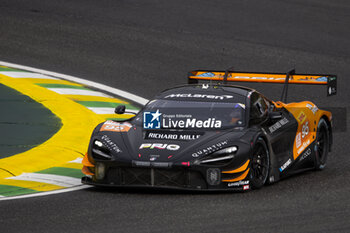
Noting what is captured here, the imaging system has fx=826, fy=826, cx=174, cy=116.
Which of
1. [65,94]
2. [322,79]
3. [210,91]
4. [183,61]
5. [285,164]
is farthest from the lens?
[183,61]

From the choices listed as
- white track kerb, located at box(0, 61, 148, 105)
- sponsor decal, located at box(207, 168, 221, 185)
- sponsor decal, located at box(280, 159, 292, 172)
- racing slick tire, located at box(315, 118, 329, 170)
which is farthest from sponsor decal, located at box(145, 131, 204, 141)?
white track kerb, located at box(0, 61, 148, 105)

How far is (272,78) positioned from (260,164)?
2.70 meters

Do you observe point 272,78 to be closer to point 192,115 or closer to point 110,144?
point 192,115

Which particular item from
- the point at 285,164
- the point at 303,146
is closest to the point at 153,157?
the point at 285,164

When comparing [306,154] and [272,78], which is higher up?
[272,78]

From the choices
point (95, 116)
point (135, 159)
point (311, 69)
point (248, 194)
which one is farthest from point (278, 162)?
point (311, 69)

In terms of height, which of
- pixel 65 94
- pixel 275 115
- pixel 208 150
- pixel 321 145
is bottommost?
pixel 321 145

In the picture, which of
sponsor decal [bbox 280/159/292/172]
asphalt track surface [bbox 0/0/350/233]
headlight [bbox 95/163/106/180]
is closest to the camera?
asphalt track surface [bbox 0/0/350/233]

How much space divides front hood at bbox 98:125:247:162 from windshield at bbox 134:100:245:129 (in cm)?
17

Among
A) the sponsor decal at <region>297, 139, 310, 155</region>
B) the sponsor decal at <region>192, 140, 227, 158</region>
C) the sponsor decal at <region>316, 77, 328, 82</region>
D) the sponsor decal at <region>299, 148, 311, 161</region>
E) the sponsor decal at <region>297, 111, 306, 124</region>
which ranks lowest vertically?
the sponsor decal at <region>299, 148, 311, 161</region>

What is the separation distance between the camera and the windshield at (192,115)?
10117mm

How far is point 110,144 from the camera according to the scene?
9.84 meters

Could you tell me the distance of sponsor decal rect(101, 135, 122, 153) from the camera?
9695mm

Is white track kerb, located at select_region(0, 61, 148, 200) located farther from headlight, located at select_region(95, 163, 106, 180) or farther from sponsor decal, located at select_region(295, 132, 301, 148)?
sponsor decal, located at select_region(295, 132, 301, 148)
